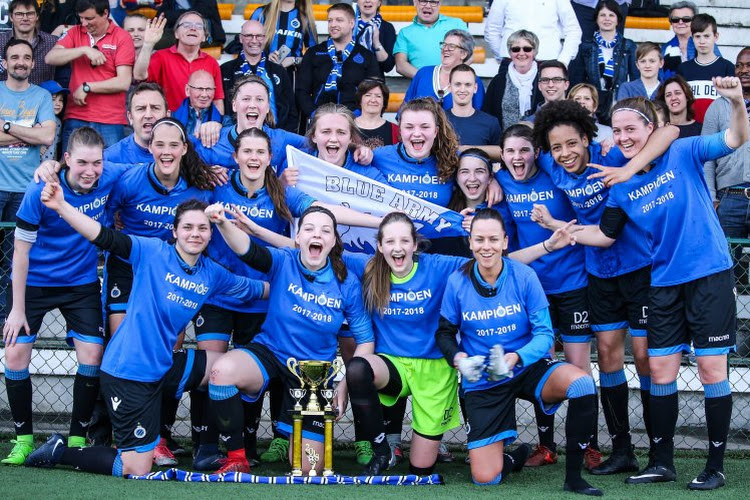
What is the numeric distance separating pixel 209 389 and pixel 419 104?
7.01 ft

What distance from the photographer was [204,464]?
225 inches

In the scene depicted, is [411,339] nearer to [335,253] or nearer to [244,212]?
[335,253]

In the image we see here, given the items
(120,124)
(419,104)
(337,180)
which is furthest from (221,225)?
(120,124)

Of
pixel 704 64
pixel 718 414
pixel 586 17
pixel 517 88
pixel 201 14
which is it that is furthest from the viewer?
pixel 586 17

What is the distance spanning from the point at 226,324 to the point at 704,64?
14.8 feet

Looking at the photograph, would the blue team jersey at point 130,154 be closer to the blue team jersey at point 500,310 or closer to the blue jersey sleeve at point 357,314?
the blue jersey sleeve at point 357,314

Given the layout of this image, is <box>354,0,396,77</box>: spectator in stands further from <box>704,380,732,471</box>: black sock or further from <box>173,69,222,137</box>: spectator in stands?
<box>704,380,732,471</box>: black sock

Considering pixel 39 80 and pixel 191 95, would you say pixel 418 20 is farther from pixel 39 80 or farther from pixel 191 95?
pixel 39 80

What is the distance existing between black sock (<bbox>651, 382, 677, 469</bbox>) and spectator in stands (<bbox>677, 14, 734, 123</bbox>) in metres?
3.34

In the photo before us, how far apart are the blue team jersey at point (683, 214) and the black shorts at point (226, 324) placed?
227cm

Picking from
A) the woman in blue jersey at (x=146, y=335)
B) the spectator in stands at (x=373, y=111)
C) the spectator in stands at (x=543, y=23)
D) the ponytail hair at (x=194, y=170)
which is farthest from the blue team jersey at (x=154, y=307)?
the spectator in stands at (x=543, y=23)

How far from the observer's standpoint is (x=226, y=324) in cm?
608

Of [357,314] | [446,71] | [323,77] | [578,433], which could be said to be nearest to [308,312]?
[357,314]

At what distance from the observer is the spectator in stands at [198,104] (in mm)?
7168
